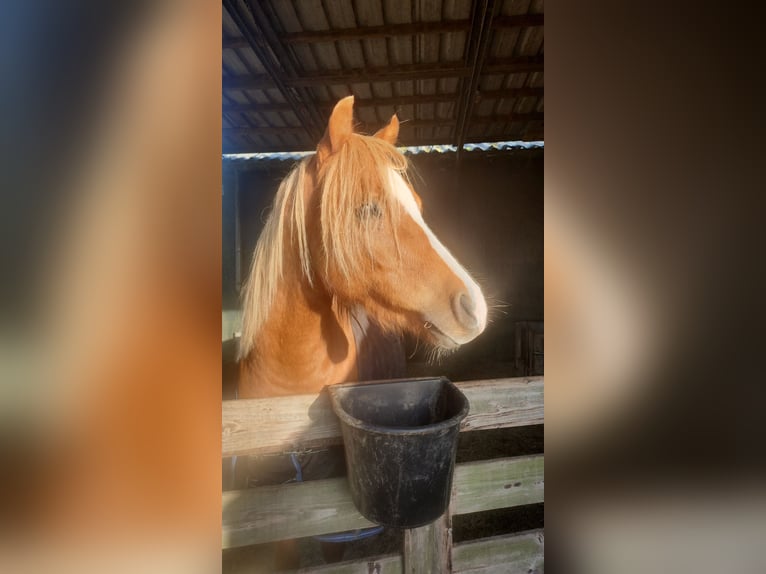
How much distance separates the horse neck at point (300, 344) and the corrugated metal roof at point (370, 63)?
40 centimetres

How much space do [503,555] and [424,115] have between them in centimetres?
127

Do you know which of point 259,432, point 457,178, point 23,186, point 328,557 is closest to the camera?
point 23,186

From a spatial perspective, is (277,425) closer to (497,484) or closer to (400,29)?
(497,484)

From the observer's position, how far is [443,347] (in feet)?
2.25

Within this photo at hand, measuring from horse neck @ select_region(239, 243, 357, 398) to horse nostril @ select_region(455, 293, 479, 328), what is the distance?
0.26m

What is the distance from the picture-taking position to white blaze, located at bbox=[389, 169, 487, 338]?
0.64 meters

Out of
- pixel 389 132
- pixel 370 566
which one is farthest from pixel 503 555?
pixel 389 132

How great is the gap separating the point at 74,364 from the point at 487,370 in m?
0.97

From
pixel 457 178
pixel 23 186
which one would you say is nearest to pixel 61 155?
pixel 23 186

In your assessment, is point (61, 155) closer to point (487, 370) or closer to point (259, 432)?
point (259, 432)

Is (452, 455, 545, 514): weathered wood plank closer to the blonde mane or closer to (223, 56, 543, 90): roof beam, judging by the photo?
the blonde mane

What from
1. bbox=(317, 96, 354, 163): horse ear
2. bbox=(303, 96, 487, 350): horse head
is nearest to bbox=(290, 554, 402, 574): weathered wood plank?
bbox=(303, 96, 487, 350): horse head

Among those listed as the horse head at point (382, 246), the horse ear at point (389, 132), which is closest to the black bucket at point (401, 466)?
the horse head at point (382, 246)

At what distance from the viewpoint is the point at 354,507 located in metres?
0.77
